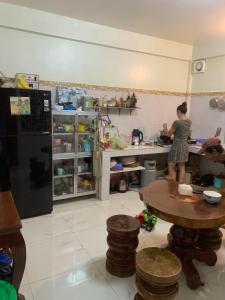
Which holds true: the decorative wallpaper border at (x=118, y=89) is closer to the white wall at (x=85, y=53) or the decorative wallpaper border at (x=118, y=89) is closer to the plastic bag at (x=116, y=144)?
the white wall at (x=85, y=53)

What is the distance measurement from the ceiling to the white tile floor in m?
2.73

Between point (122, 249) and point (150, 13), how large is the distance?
296 centimetres

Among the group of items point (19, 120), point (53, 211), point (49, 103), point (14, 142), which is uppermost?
point (49, 103)

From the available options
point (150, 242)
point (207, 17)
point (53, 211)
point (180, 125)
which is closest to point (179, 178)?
point (180, 125)

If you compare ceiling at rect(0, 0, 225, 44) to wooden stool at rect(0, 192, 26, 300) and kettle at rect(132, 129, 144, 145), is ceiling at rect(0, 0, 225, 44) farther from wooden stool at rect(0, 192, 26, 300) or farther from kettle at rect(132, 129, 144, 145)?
wooden stool at rect(0, 192, 26, 300)

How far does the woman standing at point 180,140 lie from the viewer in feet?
12.6

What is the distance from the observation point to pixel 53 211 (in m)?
3.30

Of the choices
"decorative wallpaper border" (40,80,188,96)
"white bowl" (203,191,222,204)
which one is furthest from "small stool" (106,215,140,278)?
"decorative wallpaper border" (40,80,188,96)

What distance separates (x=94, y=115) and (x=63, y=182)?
1.13 m

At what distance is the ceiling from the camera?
9.45ft

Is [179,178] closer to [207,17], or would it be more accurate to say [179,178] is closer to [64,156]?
[64,156]

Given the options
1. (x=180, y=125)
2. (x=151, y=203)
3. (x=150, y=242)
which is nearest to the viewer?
(x=151, y=203)

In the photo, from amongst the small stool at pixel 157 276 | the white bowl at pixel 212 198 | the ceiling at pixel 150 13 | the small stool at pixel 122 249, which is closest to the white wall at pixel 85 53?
the ceiling at pixel 150 13

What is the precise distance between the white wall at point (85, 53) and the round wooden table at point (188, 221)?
2.27 m
